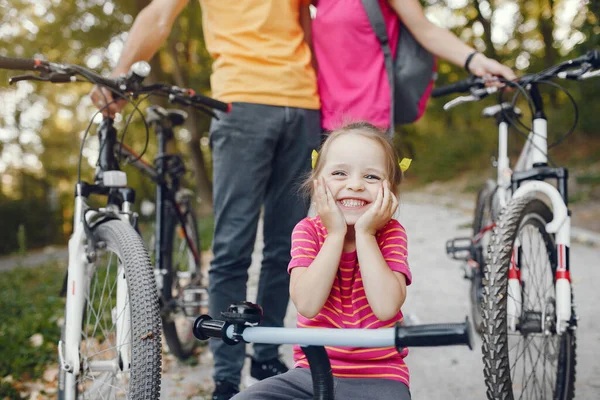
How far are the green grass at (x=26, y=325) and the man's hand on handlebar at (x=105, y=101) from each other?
5.71 feet

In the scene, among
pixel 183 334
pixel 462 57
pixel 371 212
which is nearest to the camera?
pixel 371 212

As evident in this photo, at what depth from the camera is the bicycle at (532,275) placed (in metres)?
1.78

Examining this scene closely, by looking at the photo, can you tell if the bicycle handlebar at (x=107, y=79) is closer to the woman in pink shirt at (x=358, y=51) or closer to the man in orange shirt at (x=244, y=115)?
the man in orange shirt at (x=244, y=115)

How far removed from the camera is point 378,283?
58.4 inches

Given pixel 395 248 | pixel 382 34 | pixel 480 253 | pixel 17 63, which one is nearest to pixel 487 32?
pixel 480 253

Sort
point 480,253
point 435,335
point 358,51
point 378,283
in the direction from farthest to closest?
point 480,253, point 358,51, point 378,283, point 435,335

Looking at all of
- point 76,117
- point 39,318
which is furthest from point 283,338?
point 76,117

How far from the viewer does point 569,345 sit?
2.20m

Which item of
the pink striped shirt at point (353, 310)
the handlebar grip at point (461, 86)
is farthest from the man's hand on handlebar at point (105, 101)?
the handlebar grip at point (461, 86)

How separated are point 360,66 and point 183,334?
2.11 metres

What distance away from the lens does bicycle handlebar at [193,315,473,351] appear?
0.92m

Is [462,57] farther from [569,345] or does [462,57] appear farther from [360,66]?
[569,345]

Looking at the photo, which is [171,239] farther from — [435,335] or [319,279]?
[435,335]

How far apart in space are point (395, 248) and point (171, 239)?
6.27 feet
